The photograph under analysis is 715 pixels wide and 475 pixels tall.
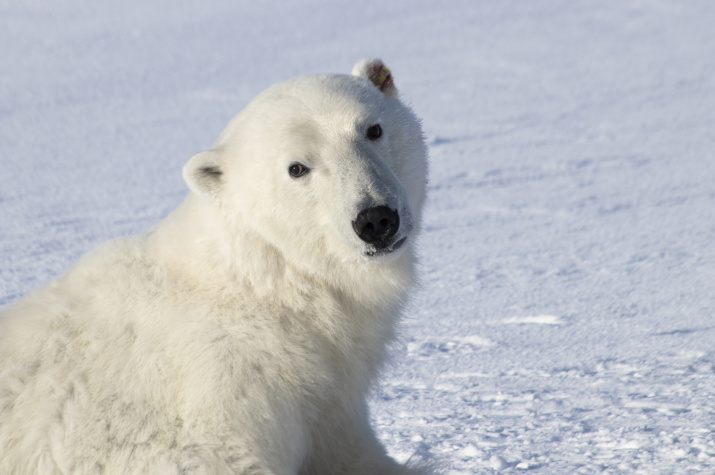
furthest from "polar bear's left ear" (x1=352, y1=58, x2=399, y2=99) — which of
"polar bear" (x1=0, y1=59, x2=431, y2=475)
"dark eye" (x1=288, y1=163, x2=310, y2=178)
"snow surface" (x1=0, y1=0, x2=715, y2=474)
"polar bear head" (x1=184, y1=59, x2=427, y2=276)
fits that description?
"snow surface" (x1=0, y1=0, x2=715, y2=474)

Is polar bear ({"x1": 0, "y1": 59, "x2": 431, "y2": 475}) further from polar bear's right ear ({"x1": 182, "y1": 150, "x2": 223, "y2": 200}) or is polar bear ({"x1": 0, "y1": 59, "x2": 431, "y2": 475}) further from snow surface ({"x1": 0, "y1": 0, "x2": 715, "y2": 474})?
snow surface ({"x1": 0, "y1": 0, "x2": 715, "y2": 474})

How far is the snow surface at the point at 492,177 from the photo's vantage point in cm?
352

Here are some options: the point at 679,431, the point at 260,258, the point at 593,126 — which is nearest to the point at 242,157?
the point at 260,258

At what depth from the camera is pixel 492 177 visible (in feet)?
24.4

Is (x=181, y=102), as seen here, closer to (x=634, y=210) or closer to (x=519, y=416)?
(x=634, y=210)

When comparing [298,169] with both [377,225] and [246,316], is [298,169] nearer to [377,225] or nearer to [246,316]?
[377,225]

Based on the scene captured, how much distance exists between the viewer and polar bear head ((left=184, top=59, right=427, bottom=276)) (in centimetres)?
241

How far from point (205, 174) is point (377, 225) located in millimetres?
609

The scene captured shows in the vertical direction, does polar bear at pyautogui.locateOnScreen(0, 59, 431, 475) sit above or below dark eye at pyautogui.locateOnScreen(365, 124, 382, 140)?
Result: below

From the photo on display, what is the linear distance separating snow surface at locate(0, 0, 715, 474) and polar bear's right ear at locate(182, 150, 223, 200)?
2.75 ft

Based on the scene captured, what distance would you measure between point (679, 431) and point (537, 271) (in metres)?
2.27

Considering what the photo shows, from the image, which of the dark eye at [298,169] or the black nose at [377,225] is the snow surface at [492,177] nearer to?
the black nose at [377,225]

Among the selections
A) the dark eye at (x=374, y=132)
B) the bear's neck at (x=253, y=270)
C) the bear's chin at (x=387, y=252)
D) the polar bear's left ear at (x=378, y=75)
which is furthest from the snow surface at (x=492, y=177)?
the polar bear's left ear at (x=378, y=75)

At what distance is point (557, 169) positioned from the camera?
7.52 meters
